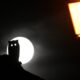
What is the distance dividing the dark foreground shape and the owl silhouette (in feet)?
0.75

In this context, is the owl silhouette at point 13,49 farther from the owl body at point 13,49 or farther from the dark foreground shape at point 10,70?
the dark foreground shape at point 10,70

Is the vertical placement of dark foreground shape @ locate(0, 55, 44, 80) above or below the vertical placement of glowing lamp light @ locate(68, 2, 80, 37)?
below

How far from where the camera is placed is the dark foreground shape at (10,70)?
285 inches

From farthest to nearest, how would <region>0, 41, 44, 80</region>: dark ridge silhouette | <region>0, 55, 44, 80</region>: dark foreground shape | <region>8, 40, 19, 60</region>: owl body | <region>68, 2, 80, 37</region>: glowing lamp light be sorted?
<region>0, 55, 44, 80</region>: dark foreground shape → <region>0, 41, 44, 80</region>: dark ridge silhouette → <region>8, 40, 19, 60</region>: owl body → <region>68, 2, 80, 37</region>: glowing lamp light

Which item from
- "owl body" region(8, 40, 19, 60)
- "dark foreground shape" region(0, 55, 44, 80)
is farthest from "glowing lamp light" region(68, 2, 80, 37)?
"dark foreground shape" region(0, 55, 44, 80)

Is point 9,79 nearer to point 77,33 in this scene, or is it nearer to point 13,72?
point 13,72

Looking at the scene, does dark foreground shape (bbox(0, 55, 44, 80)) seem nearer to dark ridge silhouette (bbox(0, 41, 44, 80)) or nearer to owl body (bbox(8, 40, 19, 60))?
dark ridge silhouette (bbox(0, 41, 44, 80))

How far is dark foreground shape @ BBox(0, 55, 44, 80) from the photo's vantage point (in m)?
7.25

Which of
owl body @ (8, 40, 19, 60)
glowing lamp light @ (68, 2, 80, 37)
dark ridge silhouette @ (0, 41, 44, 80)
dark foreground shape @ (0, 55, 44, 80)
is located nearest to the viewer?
glowing lamp light @ (68, 2, 80, 37)

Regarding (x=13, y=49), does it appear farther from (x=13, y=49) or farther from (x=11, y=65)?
(x=11, y=65)

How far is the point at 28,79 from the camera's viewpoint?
829 centimetres

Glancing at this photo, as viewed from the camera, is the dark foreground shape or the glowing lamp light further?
the dark foreground shape

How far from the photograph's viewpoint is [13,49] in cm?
714

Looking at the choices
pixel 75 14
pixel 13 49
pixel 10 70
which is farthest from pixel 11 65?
pixel 75 14
